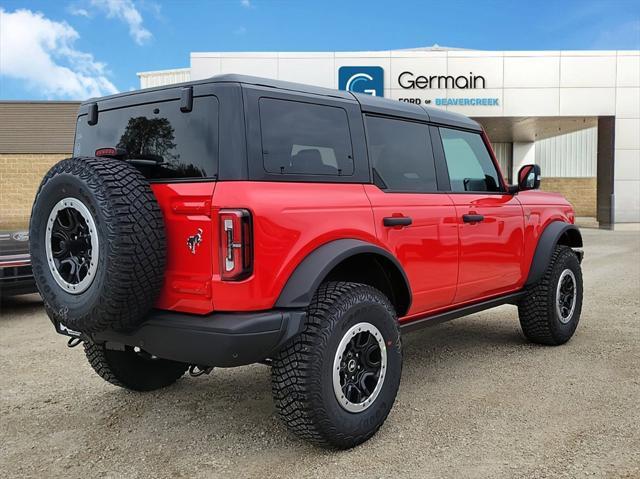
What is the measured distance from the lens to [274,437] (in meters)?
3.43

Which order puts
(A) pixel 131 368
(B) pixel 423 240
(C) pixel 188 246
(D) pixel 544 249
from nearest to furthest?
(C) pixel 188 246, (B) pixel 423 240, (A) pixel 131 368, (D) pixel 544 249

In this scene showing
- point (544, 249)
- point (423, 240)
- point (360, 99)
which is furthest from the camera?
point (544, 249)

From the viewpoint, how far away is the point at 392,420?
3.66 m

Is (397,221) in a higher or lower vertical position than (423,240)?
higher

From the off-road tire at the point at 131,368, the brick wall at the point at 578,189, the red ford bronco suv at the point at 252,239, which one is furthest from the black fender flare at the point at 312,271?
the brick wall at the point at 578,189

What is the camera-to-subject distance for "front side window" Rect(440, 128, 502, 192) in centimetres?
436

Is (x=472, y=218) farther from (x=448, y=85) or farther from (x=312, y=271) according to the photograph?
(x=448, y=85)

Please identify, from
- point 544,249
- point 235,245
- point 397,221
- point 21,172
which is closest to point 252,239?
point 235,245

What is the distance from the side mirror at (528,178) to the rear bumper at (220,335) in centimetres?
267

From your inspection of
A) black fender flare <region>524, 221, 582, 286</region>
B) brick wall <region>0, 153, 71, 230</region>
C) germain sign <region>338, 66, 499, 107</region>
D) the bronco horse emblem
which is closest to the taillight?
the bronco horse emblem

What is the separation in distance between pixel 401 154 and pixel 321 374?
1.61 metres

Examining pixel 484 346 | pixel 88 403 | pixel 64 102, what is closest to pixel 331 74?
pixel 64 102

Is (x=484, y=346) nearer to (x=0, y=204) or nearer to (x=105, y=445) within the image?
(x=105, y=445)

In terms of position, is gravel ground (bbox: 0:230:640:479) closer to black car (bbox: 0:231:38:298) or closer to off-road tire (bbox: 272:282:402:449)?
off-road tire (bbox: 272:282:402:449)
